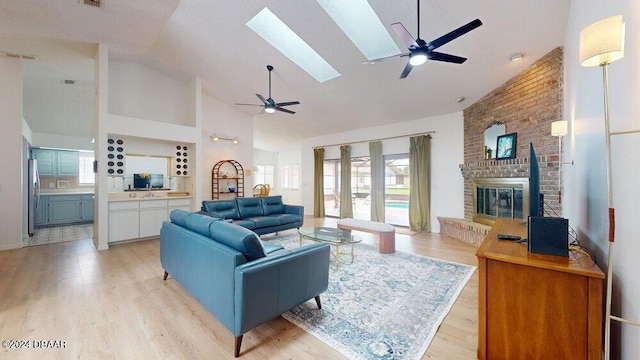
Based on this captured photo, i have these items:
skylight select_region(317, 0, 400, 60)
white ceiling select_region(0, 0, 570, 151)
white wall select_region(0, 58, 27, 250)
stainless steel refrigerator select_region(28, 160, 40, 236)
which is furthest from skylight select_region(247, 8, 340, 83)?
stainless steel refrigerator select_region(28, 160, 40, 236)

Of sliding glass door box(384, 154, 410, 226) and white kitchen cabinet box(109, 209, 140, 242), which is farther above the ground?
sliding glass door box(384, 154, 410, 226)

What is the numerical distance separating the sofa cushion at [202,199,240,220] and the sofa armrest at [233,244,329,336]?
2975mm

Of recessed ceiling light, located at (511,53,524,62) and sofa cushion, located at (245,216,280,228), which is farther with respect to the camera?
sofa cushion, located at (245,216,280,228)

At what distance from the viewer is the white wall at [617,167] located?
121 centimetres

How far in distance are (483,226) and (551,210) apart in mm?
1038

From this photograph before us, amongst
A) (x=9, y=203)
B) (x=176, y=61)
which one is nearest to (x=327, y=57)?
(x=176, y=61)

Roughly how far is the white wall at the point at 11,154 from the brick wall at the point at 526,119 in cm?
824

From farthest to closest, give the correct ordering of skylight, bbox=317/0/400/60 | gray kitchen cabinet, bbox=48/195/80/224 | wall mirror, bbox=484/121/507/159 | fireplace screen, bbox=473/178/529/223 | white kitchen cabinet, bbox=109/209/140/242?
gray kitchen cabinet, bbox=48/195/80/224 → white kitchen cabinet, bbox=109/209/140/242 → wall mirror, bbox=484/121/507/159 → fireplace screen, bbox=473/178/529/223 → skylight, bbox=317/0/400/60

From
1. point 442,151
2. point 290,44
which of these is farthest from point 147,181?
point 442,151

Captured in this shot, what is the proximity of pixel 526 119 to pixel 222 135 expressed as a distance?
667 centimetres

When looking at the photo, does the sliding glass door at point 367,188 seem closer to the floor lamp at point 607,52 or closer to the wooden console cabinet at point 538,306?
the wooden console cabinet at point 538,306

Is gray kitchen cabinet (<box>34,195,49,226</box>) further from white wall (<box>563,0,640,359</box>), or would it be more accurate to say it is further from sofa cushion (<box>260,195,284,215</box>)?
white wall (<box>563,0,640,359</box>)

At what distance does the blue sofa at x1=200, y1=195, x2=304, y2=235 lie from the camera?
4676mm

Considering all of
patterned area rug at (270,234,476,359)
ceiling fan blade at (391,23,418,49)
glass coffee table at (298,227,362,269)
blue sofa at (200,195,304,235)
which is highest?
ceiling fan blade at (391,23,418,49)
